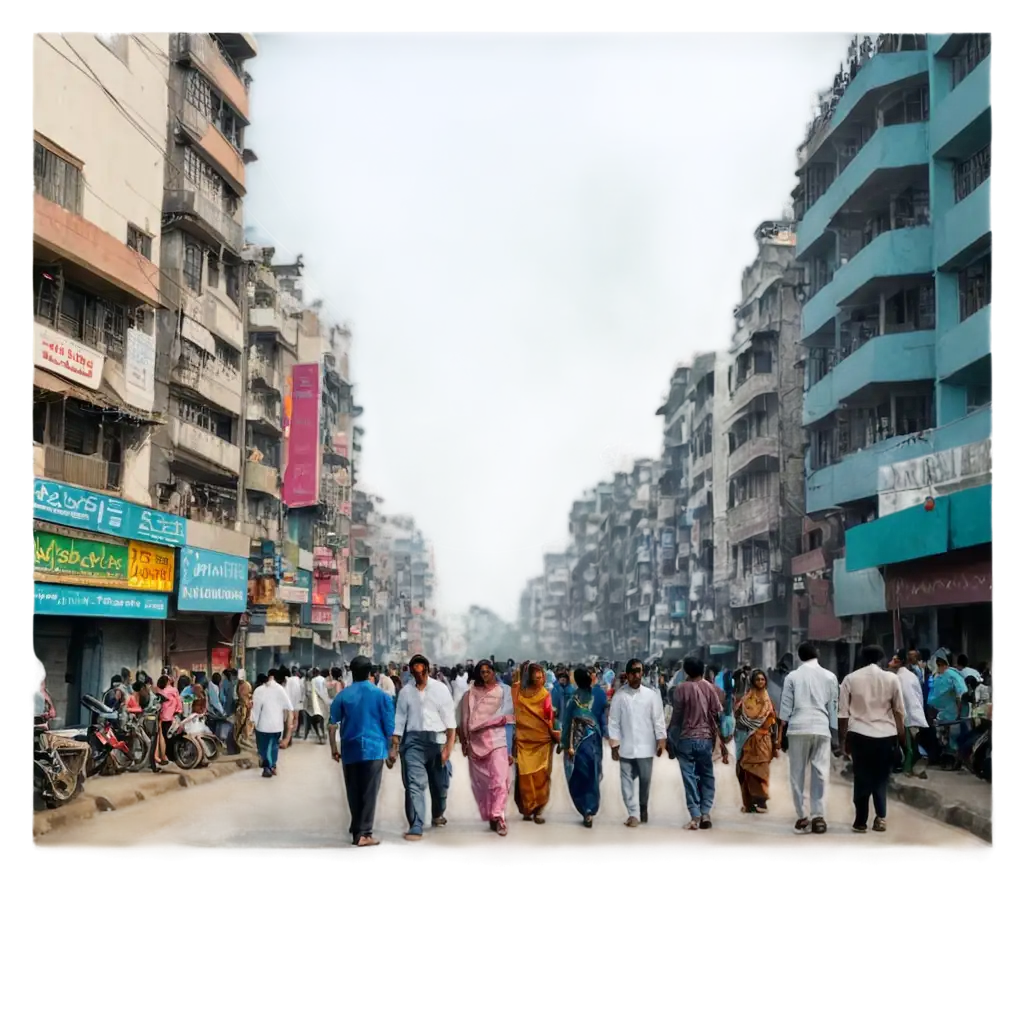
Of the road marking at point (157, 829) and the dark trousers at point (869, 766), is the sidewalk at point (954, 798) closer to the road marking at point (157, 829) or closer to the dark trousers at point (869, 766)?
the dark trousers at point (869, 766)

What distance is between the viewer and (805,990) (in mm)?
6762

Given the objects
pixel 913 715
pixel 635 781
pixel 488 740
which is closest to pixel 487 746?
pixel 488 740

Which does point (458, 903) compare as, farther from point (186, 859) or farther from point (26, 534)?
point (26, 534)

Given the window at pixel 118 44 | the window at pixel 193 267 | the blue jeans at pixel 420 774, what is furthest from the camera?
the window at pixel 193 267

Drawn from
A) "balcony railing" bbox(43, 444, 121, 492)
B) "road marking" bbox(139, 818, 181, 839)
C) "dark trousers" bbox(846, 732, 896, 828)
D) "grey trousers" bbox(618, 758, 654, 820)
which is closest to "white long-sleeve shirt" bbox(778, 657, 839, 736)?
"dark trousers" bbox(846, 732, 896, 828)

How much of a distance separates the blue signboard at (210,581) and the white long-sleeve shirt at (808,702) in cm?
2046

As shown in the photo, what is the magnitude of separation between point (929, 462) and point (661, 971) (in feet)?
81.0

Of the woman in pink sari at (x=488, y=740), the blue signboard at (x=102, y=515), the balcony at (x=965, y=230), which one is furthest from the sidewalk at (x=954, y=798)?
the balcony at (x=965, y=230)

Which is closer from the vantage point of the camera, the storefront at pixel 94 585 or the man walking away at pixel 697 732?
the man walking away at pixel 697 732

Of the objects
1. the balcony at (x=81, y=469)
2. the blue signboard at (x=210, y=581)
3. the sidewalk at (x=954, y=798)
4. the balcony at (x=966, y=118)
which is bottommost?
the sidewalk at (x=954, y=798)

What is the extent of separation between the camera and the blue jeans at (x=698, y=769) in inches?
552

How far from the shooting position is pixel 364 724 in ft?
41.7

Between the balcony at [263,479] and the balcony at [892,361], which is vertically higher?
the balcony at [892,361]

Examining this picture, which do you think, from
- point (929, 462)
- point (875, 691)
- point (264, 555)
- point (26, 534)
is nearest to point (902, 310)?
point (929, 462)
